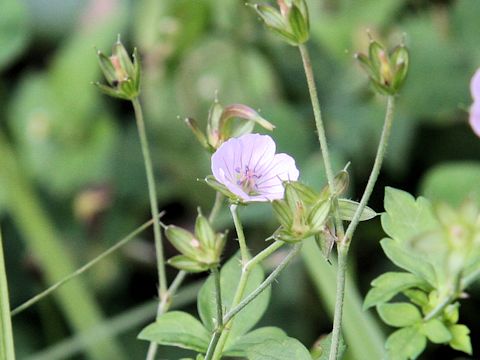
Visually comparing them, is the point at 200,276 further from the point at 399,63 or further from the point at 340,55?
the point at 399,63

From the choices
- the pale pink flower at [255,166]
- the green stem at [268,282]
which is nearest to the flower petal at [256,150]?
the pale pink flower at [255,166]

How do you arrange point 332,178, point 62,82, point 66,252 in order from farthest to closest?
1. point 62,82
2. point 66,252
3. point 332,178

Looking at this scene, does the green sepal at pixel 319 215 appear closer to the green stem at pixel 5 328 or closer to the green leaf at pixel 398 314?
the green leaf at pixel 398 314

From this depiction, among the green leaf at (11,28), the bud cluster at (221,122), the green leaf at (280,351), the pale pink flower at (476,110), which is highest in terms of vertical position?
the green leaf at (11,28)

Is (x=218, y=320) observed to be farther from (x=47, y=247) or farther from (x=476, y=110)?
(x=47, y=247)

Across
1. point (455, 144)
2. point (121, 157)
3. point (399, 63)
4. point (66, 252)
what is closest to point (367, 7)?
point (455, 144)

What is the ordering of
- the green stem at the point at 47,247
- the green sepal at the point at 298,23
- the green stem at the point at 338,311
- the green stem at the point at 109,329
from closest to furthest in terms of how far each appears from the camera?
1. the green stem at the point at 338,311
2. the green sepal at the point at 298,23
3. the green stem at the point at 109,329
4. the green stem at the point at 47,247

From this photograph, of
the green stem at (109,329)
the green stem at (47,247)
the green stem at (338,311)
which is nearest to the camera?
the green stem at (338,311)
